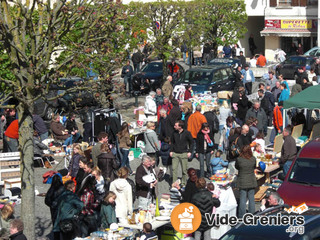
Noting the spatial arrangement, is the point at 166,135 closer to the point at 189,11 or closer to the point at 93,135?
the point at 93,135

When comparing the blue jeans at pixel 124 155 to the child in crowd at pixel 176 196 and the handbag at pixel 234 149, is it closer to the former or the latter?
the handbag at pixel 234 149

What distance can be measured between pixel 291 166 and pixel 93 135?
7.69 meters

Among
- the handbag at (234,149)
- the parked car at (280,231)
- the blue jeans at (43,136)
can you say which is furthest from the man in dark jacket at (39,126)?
the parked car at (280,231)

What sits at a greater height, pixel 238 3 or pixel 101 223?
pixel 238 3

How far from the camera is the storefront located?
1837 inches

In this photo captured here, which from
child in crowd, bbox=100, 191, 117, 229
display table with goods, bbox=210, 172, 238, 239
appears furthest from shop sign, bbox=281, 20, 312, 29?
child in crowd, bbox=100, 191, 117, 229

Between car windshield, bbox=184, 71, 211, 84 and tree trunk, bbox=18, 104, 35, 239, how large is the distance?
17.4 meters

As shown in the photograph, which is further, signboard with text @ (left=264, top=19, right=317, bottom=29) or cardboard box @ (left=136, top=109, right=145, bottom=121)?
signboard with text @ (left=264, top=19, right=317, bottom=29)

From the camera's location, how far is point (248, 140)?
18266 mm

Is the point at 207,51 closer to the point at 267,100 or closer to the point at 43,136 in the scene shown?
the point at 267,100

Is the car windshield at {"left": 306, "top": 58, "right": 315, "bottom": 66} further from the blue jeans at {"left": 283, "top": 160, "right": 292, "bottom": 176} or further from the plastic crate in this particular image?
the blue jeans at {"left": 283, "top": 160, "right": 292, "bottom": 176}

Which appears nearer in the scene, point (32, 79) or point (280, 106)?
point (32, 79)

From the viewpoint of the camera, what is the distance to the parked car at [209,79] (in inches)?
1155

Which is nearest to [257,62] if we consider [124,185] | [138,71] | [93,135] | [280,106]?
[138,71]
